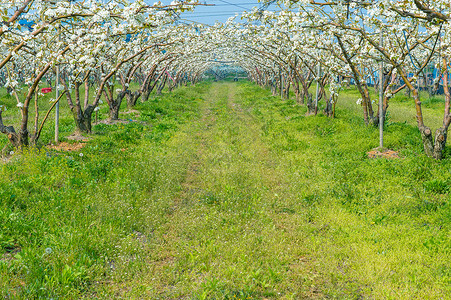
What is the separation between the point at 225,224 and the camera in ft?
19.5

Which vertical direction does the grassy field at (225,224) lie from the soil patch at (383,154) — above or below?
below

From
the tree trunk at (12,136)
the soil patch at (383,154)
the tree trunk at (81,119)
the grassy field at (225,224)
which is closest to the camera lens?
the grassy field at (225,224)

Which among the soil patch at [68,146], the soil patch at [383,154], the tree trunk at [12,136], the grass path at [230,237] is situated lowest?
the grass path at [230,237]

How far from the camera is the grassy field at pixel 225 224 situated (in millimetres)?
4273

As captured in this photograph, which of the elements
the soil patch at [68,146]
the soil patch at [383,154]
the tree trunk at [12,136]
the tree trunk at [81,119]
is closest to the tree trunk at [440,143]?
the soil patch at [383,154]

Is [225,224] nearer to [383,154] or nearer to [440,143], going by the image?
[440,143]

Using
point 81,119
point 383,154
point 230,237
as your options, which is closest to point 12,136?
point 81,119

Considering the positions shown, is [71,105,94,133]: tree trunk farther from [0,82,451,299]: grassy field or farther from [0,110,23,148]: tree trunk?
[0,110,23,148]: tree trunk

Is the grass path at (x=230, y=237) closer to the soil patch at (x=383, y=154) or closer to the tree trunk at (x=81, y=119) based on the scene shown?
the soil patch at (x=383, y=154)

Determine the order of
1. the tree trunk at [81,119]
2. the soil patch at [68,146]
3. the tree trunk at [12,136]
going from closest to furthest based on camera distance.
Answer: the tree trunk at [12,136], the soil patch at [68,146], the tree trunk at [81,119]

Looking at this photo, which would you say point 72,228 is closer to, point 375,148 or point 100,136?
point 100,136

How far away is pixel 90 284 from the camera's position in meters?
4.28

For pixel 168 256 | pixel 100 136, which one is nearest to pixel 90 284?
pixel 168 256

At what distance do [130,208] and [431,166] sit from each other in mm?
6725
